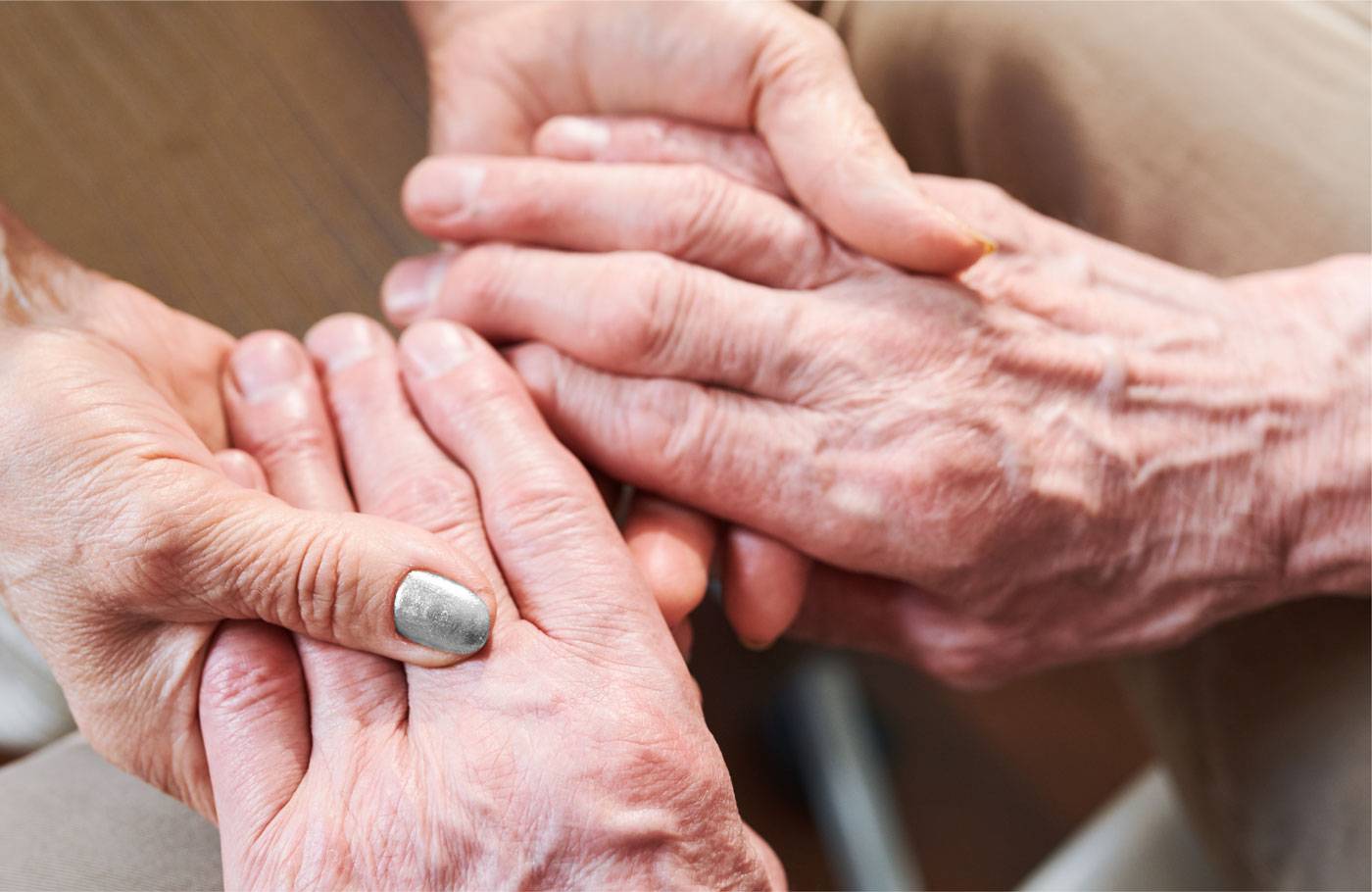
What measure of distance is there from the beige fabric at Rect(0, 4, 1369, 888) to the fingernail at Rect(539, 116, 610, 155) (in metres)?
0.19

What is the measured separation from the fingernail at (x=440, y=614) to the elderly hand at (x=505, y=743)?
1.1 inches

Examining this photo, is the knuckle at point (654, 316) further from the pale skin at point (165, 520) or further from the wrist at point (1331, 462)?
the wrist at point (1331, 462)

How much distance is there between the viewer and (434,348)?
71cm

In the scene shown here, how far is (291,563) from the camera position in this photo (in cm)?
52

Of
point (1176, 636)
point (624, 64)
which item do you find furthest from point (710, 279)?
point (1176, 636)

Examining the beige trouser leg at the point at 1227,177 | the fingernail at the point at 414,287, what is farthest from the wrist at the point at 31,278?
the beige trouser leg at the point at 1227,177

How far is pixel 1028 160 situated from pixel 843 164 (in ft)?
1.01

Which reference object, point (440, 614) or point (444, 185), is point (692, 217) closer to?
point (444, 185)

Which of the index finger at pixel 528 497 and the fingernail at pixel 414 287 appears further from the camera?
the fingernail at pixel 414 287

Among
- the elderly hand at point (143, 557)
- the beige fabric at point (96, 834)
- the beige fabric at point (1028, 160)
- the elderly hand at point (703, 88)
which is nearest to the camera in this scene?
the elderly hand at point (143, 557)

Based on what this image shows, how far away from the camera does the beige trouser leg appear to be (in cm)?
80

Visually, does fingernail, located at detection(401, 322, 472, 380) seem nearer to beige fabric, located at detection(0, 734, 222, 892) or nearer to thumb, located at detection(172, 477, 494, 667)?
thumb, located at detection(172, 477, 494, 667)

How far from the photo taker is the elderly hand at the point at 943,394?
2.32ft

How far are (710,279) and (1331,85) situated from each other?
572 mm
